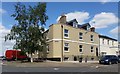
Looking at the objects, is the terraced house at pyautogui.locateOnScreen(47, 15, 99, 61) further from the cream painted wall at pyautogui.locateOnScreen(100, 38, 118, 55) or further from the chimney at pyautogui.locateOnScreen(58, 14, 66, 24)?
the cream painted wall at pyautogui.locateOnScreen(100, 38, 118, 55)

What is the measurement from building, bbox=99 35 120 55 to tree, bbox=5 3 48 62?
76.0ft

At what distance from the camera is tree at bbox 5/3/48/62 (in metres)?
40.4

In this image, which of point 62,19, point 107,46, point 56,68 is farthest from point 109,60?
point 107,46

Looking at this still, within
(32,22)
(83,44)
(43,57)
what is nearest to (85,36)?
(83,44)

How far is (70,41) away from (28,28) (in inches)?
431

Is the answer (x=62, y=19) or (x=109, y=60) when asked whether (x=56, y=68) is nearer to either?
(x=109, y=60)

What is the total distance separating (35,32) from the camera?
1574 inches

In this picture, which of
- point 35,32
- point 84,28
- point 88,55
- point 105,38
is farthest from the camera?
point 105,38

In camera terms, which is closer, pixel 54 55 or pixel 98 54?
pixel 54 55

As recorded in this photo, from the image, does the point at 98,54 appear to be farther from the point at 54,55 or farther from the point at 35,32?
the point at 35,32

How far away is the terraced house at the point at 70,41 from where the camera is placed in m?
45.6

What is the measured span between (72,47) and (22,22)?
40.8 ft

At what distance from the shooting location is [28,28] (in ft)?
132

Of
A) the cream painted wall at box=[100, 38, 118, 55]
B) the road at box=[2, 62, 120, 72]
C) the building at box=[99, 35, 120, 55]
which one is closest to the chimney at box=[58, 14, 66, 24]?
the building at box=[99, 35, 120, 55]
